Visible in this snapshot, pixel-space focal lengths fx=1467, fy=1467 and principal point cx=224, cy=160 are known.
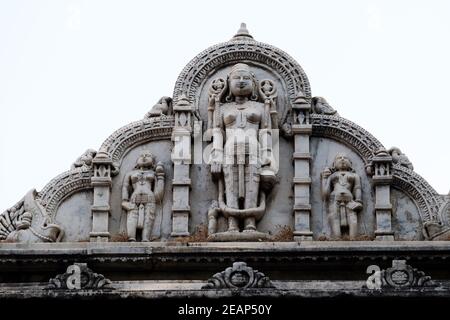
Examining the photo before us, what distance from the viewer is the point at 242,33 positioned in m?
30.4

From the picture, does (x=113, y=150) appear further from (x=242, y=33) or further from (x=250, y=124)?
(x=242, y=33)

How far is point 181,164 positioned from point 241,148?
4.02 ft

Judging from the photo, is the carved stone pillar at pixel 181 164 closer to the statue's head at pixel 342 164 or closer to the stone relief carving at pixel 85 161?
the stone relief carving at pixel 85 161

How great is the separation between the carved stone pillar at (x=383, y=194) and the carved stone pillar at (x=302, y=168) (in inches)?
50.7

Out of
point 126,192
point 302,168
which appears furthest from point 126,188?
point 302,168

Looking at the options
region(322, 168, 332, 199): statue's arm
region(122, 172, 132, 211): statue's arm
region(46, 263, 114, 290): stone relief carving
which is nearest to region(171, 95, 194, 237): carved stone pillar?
region(122, 172, 132, 211): statue's arm

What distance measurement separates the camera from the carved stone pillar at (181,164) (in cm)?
2792

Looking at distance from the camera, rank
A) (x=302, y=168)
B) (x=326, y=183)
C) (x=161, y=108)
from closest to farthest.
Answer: (x=326, y=183), (x=302, y=168), (x=161, y=108)
